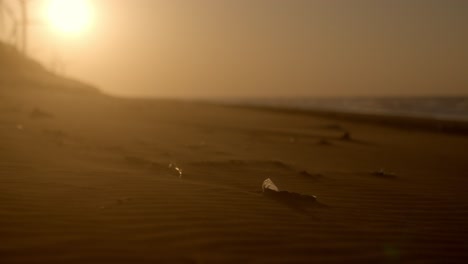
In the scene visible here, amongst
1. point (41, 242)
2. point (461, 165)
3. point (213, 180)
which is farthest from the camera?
point (461, 165)

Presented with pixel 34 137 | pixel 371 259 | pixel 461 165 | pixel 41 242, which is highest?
pixel 34 137

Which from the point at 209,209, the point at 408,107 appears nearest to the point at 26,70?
the point at 408,107

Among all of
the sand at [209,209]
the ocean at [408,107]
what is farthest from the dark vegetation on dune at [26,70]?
the sand at [209,209]

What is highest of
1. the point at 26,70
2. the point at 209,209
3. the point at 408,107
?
the point at 26,70

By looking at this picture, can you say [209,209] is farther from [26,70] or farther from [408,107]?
[408,107]

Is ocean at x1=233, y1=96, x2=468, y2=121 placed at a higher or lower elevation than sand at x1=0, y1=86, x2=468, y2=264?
higher

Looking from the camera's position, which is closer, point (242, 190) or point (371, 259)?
point (371, 259)

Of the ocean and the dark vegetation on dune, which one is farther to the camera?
the dark vegetation on dune

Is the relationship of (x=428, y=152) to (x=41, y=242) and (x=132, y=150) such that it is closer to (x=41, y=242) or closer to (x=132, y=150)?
(x=132, y=150)

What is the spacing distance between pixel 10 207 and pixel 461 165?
7.56 m

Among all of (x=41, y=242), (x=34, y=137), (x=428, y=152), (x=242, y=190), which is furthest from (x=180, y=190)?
(x=428, y=152)

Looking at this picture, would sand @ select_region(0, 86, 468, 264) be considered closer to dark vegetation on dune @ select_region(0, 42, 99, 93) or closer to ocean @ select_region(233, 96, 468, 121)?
ocean @ select_region(233, 96, 468, 121)

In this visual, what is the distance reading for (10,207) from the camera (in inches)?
134

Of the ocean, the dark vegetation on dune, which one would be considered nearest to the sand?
the ocean
